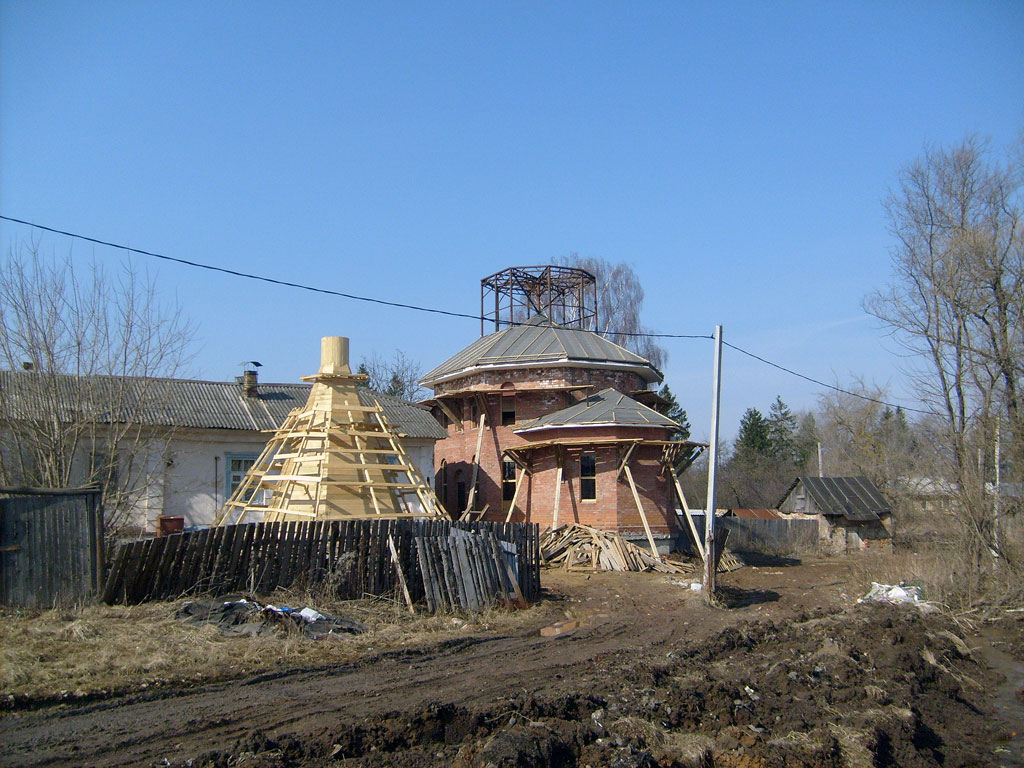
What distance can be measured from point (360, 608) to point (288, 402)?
1698cm

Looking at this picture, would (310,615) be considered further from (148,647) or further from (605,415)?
(605,415)

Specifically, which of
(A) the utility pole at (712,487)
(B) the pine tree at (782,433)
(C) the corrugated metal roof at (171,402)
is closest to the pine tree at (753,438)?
(B) the pine tree at (782,433)

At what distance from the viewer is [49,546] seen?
→ 34.6ft

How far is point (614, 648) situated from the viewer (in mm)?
10945

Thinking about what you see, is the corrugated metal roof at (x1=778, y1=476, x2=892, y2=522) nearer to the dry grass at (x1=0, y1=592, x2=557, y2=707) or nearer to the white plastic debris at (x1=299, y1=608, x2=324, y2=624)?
the dry grass at (x1=0, y1=592, x2=557, y2=707)

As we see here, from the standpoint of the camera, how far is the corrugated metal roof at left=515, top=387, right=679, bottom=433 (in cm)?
2239

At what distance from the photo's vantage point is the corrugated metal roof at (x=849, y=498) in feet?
99.7

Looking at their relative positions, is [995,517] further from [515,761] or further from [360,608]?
[515,761]

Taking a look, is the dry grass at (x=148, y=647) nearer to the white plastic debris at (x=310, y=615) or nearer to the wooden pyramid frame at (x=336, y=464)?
the white plastic debris at (x=310, y=615)

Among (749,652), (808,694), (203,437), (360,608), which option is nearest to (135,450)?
(360,608)

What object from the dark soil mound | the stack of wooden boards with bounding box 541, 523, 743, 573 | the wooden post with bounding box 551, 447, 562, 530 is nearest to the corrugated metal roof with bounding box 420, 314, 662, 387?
the wooden post with bounding box 551, 447, 562, 530

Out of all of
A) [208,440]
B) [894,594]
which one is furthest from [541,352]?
[894,594]

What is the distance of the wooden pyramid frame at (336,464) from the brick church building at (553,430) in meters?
5.29

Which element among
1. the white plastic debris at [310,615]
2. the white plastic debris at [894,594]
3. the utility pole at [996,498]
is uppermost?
the utility pole at [996,498]
